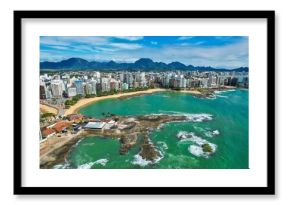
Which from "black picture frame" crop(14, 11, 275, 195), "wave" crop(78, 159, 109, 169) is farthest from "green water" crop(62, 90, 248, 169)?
"black picture frame" crop(14, 11, 275, 195)

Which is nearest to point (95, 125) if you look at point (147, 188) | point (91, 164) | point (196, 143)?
point (91, 164)

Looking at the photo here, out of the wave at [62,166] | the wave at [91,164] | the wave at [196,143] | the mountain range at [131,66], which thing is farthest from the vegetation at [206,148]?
the wave at [62,166]

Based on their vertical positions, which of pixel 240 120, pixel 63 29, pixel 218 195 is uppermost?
pixel 63 29

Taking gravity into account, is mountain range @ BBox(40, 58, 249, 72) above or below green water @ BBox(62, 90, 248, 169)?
above

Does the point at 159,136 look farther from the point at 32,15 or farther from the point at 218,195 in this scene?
the point at 32,15

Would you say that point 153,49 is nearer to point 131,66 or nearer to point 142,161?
point 131,66

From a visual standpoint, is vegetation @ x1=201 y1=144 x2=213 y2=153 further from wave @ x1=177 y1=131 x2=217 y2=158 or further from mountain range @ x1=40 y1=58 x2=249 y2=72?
mountain range @ x1=40 y1=58 x2=249 y2=72
